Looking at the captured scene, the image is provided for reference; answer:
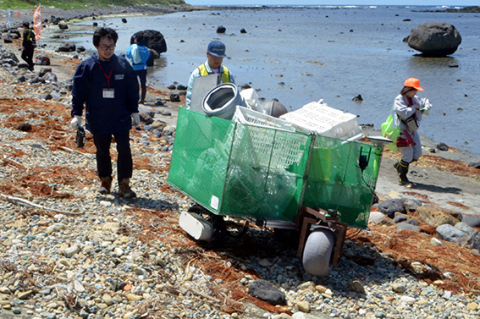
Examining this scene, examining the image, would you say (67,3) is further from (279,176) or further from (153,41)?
Result: (279,176)

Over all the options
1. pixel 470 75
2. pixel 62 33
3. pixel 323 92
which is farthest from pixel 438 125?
pixel 62 33

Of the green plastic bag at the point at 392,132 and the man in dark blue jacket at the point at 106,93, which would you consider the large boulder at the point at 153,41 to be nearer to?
the green plastic bag at the point at 392,132

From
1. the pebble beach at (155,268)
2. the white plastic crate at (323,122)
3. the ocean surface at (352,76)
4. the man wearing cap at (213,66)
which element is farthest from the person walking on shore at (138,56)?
the white plastic crate at (323,122)

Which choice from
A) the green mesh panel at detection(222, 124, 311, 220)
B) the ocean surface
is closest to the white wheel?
the green mesh panel at detection(222, 124, 311, 220)

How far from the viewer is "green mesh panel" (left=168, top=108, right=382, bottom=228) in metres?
5.80

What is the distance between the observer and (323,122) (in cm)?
630

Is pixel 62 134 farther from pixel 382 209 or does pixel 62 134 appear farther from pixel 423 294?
pixel 423 294

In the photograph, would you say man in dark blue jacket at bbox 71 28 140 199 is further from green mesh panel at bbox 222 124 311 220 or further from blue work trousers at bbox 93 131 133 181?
green mesh panel at bbox 222 124 311 220

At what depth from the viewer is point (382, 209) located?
29.0ft

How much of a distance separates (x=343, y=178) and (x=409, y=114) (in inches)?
168

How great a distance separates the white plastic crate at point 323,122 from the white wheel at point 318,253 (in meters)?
1.14

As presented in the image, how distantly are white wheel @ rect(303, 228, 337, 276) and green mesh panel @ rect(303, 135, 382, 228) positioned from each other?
546 millimetres

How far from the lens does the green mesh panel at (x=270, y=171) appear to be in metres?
5.80

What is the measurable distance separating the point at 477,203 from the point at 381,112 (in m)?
10.8
